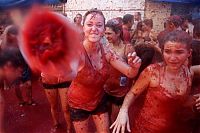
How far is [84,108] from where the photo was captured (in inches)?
125

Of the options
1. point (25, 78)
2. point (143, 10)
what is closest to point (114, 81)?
point (25, 78)

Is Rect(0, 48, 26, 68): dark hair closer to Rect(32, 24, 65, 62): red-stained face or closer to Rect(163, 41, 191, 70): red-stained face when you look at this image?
Rect(32, 24, 65, 62): red-stained face

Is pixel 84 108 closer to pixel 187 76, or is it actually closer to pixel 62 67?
pixel 62 67

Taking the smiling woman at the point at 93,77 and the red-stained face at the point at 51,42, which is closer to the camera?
the red-stained face at the point at 51,42

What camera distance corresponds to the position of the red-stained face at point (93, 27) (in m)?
3.09

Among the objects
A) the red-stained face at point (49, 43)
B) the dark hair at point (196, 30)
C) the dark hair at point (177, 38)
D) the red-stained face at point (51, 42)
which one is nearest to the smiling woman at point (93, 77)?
the red-stained face at point (51, 42)

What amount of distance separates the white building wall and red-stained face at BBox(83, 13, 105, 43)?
8.98ft

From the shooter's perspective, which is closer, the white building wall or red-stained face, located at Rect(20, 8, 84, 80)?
red-stained face, located at Rect(20, 8, 84, 80)

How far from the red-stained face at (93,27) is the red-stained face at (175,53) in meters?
0.63

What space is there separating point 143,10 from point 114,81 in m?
3.09

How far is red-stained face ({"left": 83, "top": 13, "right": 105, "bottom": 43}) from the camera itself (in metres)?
3.09

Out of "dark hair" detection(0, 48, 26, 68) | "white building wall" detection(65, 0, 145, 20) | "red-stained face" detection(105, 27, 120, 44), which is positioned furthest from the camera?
"white building wall" detection(65, 0, 145, 20)

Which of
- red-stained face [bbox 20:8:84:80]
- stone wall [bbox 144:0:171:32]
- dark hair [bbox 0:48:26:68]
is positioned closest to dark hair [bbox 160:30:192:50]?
red-stained face [bbox 20:8:84:80]

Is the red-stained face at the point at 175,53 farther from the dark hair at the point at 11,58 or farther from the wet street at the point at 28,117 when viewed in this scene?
the wet street at the point at 28,117
